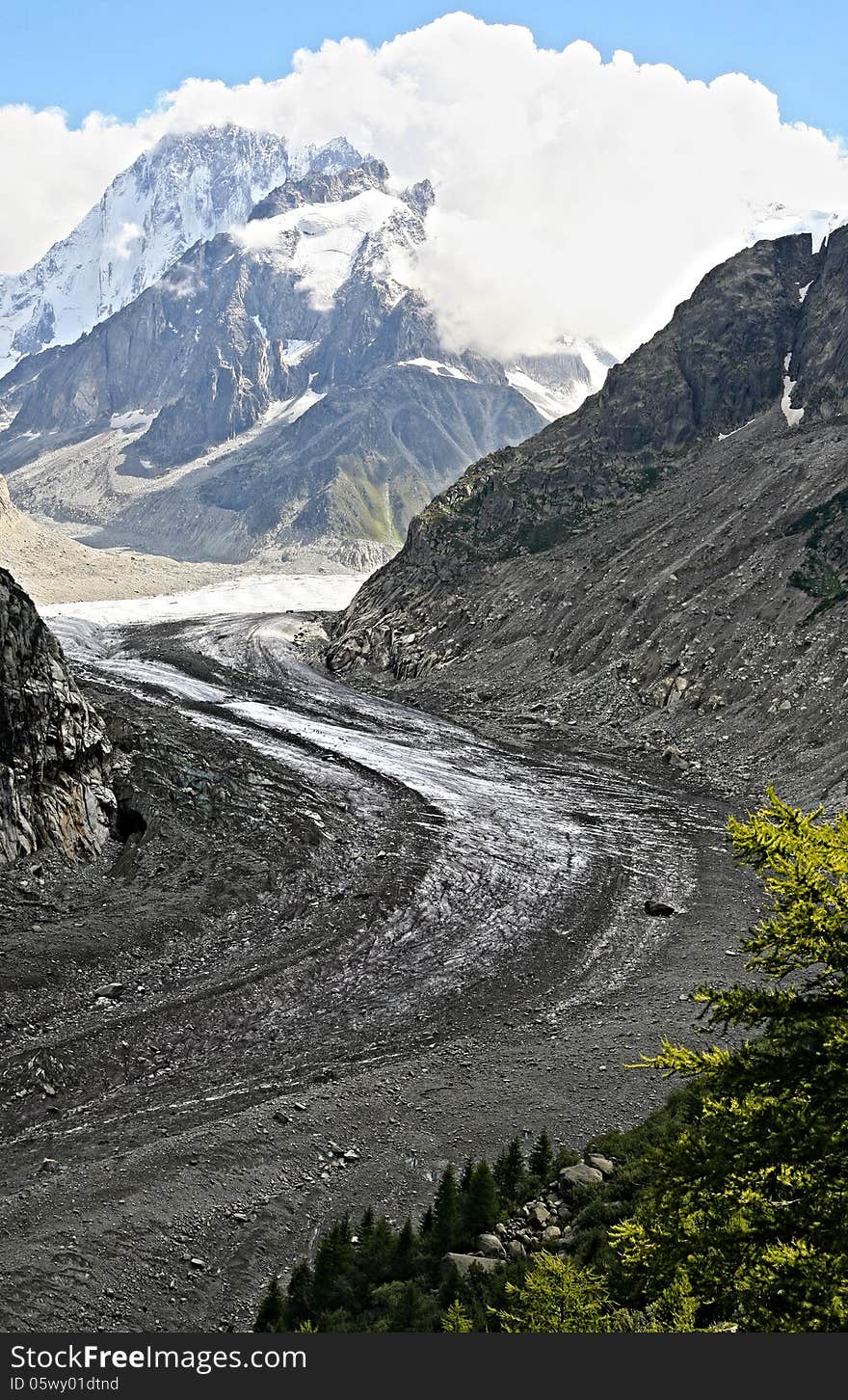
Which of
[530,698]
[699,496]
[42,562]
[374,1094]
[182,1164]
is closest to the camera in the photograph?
[182,1164]

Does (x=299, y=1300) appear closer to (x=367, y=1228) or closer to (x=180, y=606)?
(x=367, y=1228)

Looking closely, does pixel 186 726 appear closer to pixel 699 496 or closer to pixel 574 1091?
pixel 574 1091

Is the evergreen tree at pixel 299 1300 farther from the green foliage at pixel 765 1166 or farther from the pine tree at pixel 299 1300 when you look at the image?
the green foliage at pixel 765 1166

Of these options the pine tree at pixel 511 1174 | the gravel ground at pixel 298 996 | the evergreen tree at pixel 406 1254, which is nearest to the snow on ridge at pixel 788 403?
the gravel ground at pixel 298 996

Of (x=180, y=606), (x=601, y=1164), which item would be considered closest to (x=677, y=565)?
(x=601, y=1164)

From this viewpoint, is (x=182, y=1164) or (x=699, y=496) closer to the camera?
(x=182, y=1164)

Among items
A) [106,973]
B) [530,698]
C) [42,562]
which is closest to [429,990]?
[106,973]
